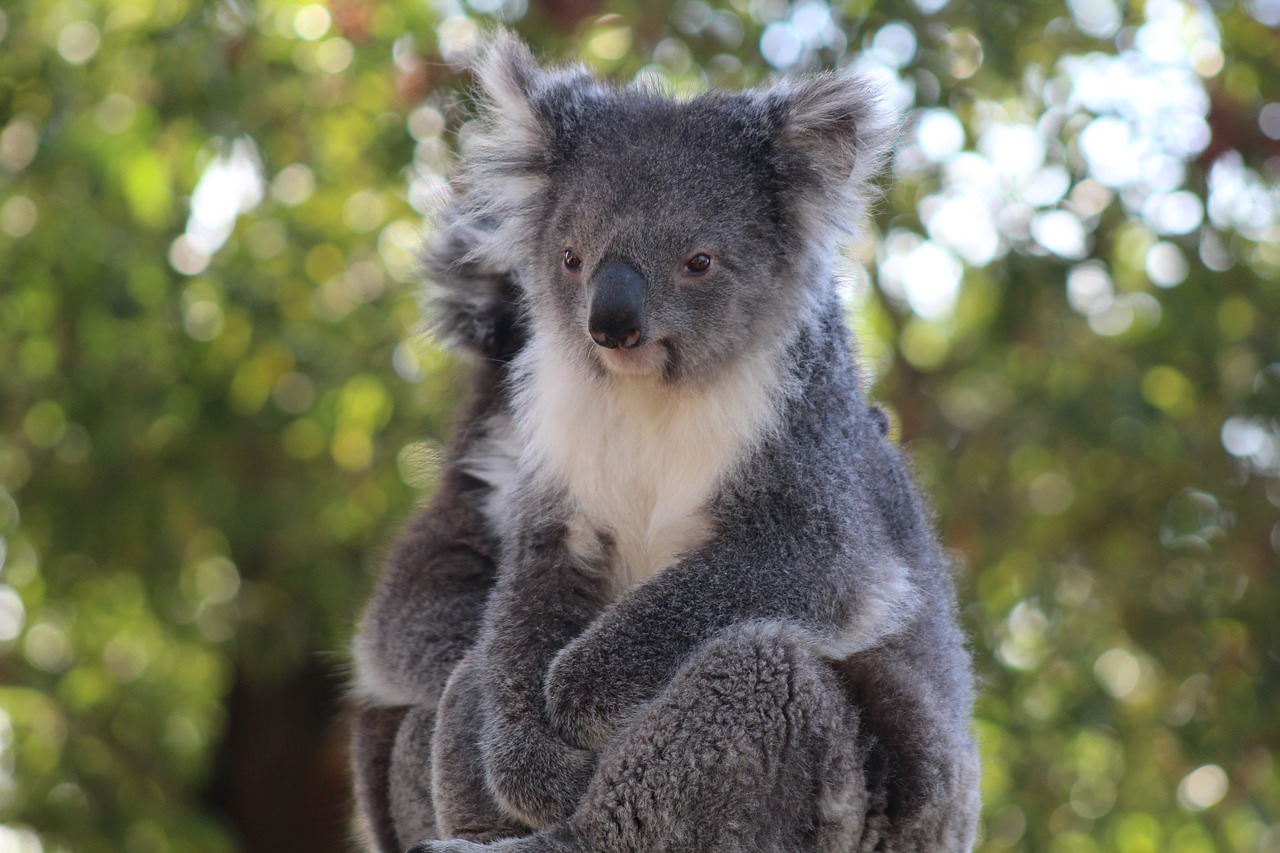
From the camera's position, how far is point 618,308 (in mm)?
3258

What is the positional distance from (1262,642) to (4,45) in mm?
6345

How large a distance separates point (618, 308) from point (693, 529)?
2.08 ft

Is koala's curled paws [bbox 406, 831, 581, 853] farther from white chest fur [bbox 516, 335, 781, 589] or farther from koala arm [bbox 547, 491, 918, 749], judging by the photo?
white chest fur [bbox 516, 335, 781, 589]

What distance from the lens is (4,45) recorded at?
20.5 ft

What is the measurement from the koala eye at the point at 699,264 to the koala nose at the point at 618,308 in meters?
0.15

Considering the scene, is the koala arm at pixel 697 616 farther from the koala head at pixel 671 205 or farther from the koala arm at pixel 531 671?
the koala head at pixel 671 205

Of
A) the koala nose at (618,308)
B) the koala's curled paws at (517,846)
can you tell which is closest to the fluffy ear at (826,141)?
the koala nose at (618,308)

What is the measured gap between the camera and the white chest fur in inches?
139

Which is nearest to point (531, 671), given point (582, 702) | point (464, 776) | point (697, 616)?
point (582, 702)

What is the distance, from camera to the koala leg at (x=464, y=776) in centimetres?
360

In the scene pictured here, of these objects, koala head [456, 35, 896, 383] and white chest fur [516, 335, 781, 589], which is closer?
koala head [456, 35, 896, 383]

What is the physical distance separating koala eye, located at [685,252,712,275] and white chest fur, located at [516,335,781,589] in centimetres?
27

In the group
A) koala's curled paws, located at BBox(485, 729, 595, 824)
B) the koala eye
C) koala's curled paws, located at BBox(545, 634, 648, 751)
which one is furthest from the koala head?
koala's curled paws, located at BBox(485, 729, 595, 824)

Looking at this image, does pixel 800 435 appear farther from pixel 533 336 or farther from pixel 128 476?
pixel 128 476
